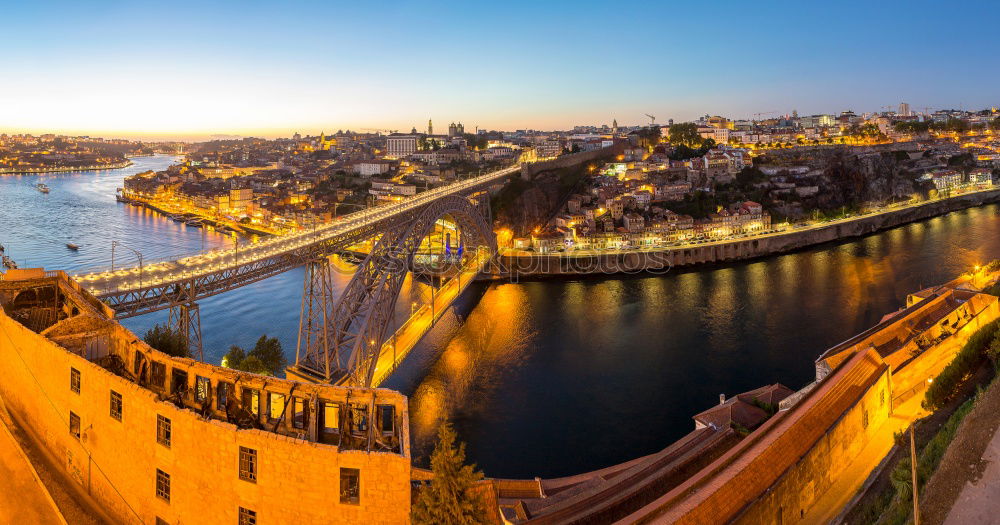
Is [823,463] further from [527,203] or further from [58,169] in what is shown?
[58,169]

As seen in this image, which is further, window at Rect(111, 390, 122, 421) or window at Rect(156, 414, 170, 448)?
window at Rect(111, 390, 122, 421)

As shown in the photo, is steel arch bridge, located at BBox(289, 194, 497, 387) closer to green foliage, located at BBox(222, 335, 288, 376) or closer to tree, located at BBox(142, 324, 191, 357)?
green foliage, located at BBox(222, 335, 288, 376)

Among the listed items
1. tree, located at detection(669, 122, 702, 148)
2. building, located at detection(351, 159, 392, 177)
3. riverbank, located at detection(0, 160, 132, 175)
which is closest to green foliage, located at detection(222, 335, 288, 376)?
building, located at detection(351, 159, 392, 177)

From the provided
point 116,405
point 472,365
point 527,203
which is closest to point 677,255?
point 527,203

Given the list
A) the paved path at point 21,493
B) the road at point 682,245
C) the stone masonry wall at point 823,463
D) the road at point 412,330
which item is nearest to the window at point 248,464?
the paved path at point 21,493

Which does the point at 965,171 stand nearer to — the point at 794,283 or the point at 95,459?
the point at 794,283

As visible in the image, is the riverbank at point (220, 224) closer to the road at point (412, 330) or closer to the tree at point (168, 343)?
the road at point (412, 330)

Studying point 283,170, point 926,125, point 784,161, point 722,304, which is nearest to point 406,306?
point 722,304
